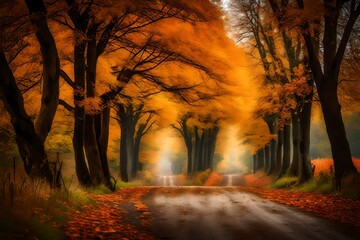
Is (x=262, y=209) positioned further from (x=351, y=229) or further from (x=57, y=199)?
(x=57, y=199)

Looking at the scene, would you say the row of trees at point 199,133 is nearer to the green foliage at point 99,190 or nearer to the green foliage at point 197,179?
the green foliage at point 197,179

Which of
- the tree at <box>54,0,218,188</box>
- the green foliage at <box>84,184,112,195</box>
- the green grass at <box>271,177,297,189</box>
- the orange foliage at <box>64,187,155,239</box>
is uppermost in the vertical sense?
the tree at <box>54,0,218,188</box>

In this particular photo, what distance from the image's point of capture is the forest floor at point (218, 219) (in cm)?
676

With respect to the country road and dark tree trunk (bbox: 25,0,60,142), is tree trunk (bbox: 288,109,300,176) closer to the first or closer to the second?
the country road

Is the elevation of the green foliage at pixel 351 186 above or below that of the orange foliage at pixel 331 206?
above

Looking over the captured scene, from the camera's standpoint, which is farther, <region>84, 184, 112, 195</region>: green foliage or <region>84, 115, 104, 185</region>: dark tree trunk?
<region>84, 115, 104, 185</region>: dark tree trunk

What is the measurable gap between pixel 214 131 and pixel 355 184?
27415 millimetres

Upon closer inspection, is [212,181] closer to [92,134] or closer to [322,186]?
[322,186]

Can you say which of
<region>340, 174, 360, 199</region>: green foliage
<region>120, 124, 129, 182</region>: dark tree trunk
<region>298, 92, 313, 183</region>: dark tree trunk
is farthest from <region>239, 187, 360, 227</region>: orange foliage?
<region>120, 124, 129, 182</region>: dark tree trunk

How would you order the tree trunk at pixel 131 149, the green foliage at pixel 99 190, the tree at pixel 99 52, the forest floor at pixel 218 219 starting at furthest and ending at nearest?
the tree trunk at pixel 131 149 < the green foliage at pixel 99 190 < the tree at pixel 99 52 < the forest floor at pixel 218 219

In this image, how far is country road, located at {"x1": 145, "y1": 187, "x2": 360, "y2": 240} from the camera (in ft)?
22.2

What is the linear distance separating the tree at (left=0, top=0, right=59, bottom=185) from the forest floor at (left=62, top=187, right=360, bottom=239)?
1.71 metres

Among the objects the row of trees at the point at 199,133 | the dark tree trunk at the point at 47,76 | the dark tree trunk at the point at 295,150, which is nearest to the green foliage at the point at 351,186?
the dark tree trunk at the point at 295,150

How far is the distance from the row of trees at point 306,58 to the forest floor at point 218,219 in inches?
116
